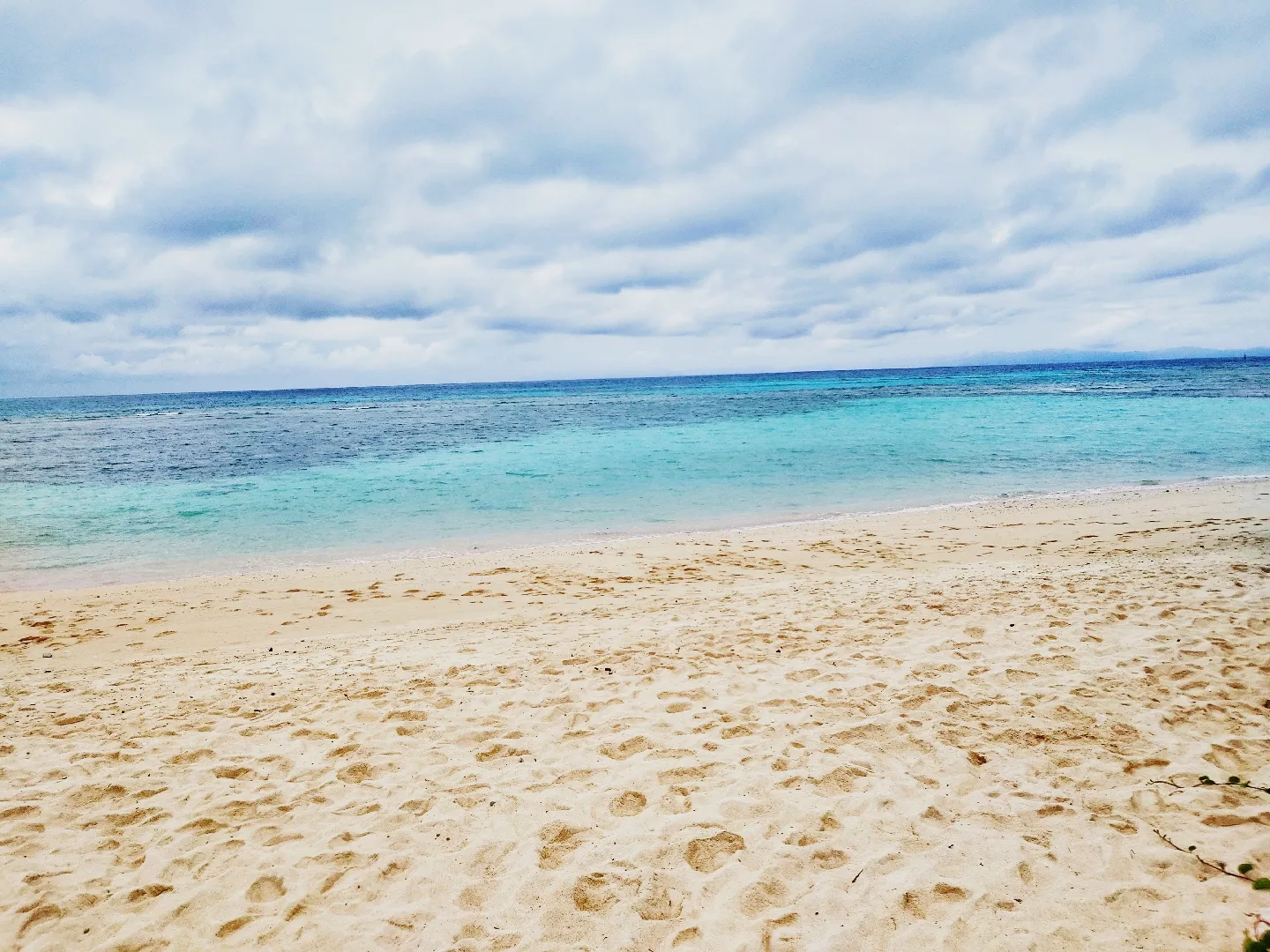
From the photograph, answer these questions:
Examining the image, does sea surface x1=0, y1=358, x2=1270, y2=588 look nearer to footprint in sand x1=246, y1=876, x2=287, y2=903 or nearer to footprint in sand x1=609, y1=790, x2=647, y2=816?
footprint in sand x1=609, y1=790, x2=647, y2=816

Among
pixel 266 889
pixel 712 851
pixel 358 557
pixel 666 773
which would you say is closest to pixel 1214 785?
pixel 712 851

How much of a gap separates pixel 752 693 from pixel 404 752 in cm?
307

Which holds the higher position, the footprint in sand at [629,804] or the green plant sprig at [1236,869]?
the green plant sprig at [1236,869]

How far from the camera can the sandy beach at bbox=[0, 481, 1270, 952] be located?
3680 millimetres

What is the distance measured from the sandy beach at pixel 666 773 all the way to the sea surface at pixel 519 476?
21.3 ft

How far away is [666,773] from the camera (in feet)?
16.4

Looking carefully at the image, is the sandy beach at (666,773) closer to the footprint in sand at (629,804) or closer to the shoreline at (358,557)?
the footprint in sand at (629,804)

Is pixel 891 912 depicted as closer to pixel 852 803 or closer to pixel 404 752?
pixel 852 803

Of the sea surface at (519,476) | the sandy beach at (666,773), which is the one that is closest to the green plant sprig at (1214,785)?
the sandy beach at (666,773)

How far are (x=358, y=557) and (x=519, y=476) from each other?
10.5 m

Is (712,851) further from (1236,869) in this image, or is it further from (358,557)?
(358,557)

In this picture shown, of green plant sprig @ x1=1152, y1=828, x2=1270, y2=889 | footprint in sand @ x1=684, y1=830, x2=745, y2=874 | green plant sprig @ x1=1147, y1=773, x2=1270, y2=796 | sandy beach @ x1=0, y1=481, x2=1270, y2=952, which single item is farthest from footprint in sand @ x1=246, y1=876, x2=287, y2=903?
green plant sprig @ x1=1147, y1=773, x2=1270, y2=796

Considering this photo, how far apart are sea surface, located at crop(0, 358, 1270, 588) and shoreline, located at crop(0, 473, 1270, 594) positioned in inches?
4.2

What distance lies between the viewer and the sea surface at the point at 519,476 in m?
15.8
